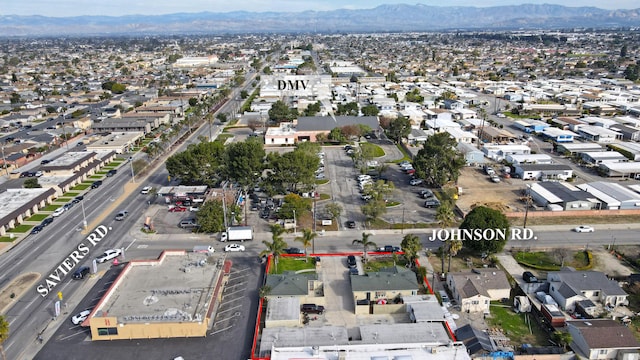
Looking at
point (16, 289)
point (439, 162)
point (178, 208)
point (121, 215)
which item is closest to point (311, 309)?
point (16, 289)

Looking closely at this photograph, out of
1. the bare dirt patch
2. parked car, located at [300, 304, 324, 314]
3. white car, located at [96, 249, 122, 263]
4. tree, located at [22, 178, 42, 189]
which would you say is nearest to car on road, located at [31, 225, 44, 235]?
the bare dirt patch

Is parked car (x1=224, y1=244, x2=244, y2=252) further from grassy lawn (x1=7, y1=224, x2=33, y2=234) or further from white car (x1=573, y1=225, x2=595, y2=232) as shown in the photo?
white car (x1=573, y1=225, x2=595, y2=232)

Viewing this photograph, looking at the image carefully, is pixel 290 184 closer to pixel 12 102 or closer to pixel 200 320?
Result: pixel 200 320

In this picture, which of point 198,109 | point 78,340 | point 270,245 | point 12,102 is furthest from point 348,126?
point 12,102

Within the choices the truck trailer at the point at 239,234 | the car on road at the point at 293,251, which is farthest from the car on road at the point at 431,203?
the truck trailer at the point at 239,234

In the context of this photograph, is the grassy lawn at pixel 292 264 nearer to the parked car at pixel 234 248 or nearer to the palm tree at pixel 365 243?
the parked car at pixel 234 248

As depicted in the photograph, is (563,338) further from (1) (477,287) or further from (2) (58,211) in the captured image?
(2) (58,211)

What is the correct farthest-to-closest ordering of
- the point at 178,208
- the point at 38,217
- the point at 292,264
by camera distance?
1. the point at 178,208
2. the point at 38,217
3. the point at 292,264
